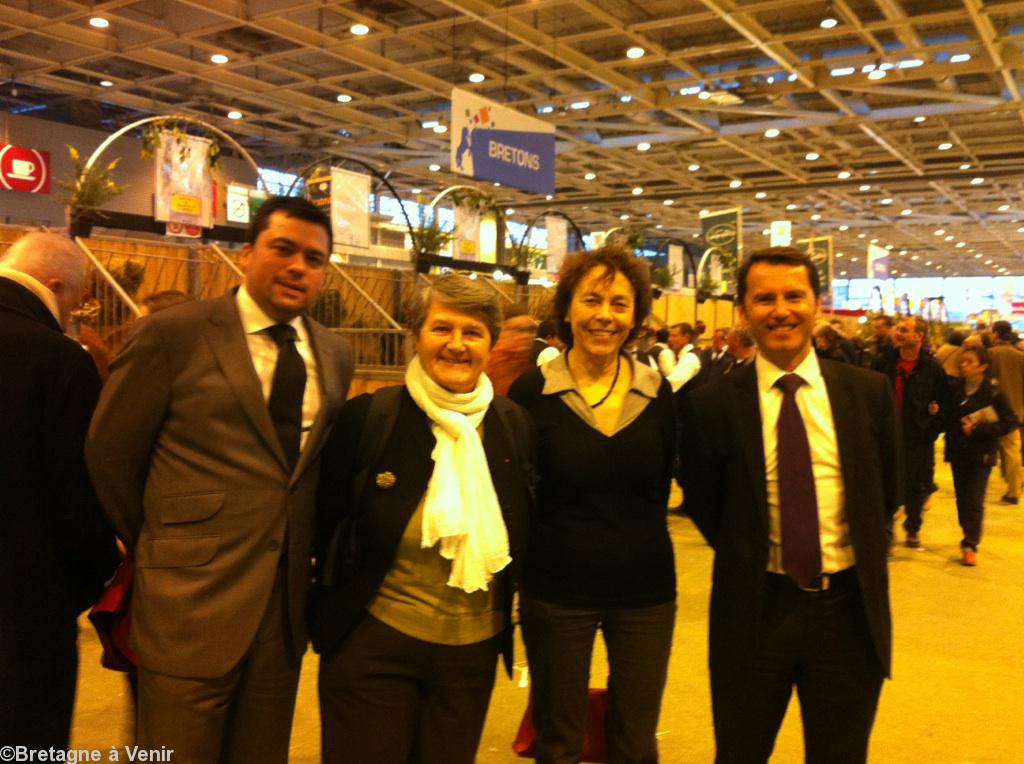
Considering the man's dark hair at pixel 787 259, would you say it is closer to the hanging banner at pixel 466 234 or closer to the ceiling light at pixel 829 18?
the hanging banner at pixel 466 234

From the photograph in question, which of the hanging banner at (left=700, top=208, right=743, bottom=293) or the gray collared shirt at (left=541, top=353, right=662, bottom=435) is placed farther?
the hanging banner at (left=700, top=208, right=743, bottom=293)

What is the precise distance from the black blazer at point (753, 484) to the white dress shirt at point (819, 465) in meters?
0.02

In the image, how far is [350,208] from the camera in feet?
25.9

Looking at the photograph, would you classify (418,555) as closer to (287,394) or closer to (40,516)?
(287,394)

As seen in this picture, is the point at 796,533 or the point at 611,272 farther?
the point at 611,272

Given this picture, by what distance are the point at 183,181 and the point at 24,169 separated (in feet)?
28.5

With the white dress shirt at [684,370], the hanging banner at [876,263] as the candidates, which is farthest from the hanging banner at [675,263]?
the white dress shirt at [684,370]

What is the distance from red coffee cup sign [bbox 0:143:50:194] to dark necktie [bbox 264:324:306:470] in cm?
1412

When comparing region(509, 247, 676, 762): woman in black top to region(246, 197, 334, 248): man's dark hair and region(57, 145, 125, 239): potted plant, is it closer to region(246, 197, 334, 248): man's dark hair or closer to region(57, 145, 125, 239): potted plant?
region(246, 197, 334, 248): man's dark hair

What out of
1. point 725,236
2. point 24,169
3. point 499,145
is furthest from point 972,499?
point 24,169

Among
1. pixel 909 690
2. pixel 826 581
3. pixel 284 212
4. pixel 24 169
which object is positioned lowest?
pixel 909 690

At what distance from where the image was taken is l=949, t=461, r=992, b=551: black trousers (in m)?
6.15

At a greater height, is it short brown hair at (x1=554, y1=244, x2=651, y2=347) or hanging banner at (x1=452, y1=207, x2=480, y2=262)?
hanging banner at (x1=452, y1=207, x2=480, y2=262)

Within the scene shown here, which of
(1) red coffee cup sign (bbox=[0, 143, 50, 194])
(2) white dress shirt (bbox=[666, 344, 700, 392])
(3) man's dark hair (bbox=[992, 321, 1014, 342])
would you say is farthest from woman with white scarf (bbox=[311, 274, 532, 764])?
(1) red coffee cup sign (bbox=[0, 143, 50, 194])
